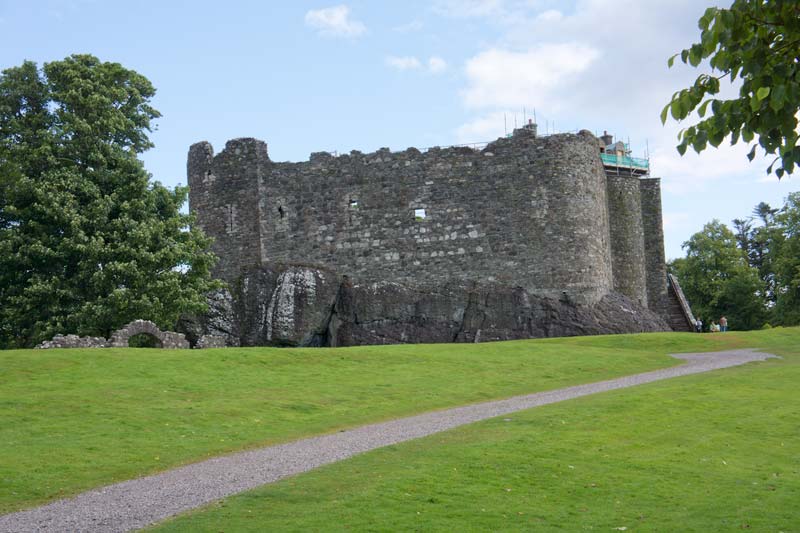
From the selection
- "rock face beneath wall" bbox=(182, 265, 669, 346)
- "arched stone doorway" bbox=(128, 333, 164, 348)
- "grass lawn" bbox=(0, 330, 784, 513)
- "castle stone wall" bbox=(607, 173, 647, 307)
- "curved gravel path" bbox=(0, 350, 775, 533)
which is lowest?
"curved gravel path" bbox=(0, 350, 775, 533)

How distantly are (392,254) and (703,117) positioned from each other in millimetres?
34472

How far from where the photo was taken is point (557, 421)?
19312mm

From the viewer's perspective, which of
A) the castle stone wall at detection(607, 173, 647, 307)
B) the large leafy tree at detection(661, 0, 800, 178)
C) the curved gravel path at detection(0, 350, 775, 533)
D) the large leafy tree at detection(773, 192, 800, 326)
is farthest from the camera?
the large leafy tree at detection(773, 192, 800, 326)

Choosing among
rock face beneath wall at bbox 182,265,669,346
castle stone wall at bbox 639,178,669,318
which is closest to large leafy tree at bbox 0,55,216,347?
rock face beneath wall at bbox 182,265,669,346

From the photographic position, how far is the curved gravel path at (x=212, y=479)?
12.5 metres

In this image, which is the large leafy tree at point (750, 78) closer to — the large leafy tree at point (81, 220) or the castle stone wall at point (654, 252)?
the large leafy tree at point (81, 220)

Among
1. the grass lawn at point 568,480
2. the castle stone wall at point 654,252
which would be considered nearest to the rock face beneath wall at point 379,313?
Result: the castle stone wall at point 654,252

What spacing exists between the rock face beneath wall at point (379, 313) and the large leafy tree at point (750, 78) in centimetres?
3197

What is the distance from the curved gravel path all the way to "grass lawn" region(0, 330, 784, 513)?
65cm

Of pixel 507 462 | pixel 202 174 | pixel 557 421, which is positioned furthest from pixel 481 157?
pixel 507 462

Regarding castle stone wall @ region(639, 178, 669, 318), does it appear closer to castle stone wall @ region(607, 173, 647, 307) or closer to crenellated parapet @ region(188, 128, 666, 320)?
castle stone wall @ region(607, 173, 647, 307)

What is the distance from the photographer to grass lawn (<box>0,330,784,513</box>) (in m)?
16.5

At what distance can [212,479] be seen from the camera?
14883 millimetres

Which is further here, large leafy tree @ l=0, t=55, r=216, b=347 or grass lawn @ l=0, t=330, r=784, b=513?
large leafy tree @ l=0, t=55, r=216, b=347
